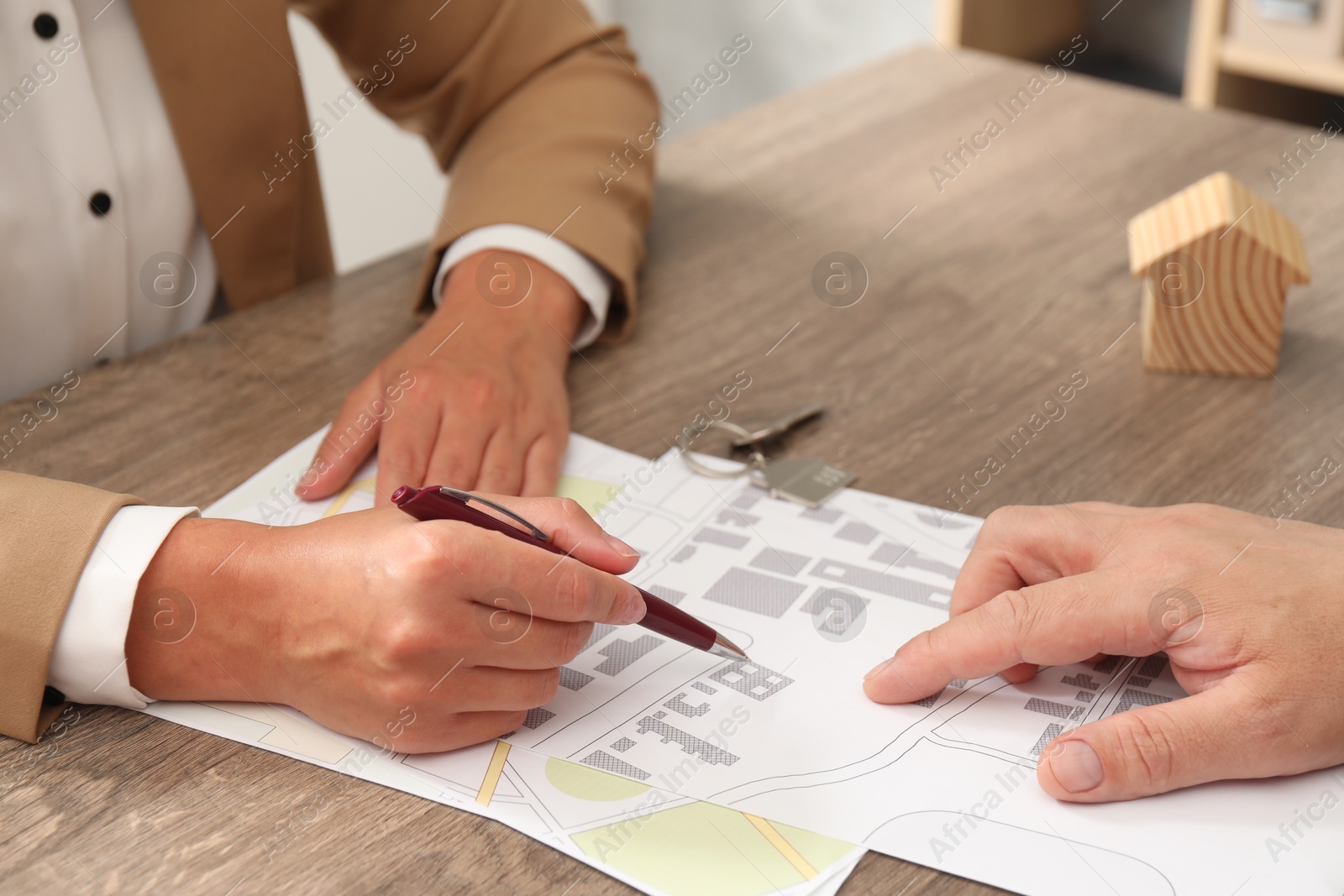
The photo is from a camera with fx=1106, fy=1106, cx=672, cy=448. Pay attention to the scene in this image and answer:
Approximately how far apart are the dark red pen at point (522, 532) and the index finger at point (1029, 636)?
105 mm

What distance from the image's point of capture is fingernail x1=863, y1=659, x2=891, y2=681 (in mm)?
690

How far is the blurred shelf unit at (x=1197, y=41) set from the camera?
238cm

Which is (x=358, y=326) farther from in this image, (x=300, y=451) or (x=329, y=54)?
(x=329, y=54)

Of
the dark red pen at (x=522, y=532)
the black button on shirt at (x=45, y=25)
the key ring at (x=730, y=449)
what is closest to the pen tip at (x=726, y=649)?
the dark red pen at (x=522, y=532)

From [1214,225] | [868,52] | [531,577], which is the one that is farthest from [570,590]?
[868,52]

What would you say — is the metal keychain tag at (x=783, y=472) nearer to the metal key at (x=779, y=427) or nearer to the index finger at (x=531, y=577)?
the metal key at (x=779, y=427)

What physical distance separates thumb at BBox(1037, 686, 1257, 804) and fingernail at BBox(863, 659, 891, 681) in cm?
11

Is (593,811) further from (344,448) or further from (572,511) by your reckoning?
(344,448)

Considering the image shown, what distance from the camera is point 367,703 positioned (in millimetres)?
667

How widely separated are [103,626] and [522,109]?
0.80 metres

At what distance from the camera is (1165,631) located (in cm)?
66

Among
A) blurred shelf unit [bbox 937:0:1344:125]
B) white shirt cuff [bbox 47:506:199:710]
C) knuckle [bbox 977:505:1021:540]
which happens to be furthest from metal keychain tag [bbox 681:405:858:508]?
blurred shelf unit [bbox 937:0:1344:125]

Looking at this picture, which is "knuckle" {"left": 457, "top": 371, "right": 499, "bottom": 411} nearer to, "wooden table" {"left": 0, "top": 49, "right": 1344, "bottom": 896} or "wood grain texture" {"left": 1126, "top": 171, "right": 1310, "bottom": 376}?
"wooden table" {"left": 0, "top": 49, "right": 1344, "bottom": 896}

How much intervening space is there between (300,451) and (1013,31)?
2622mm
